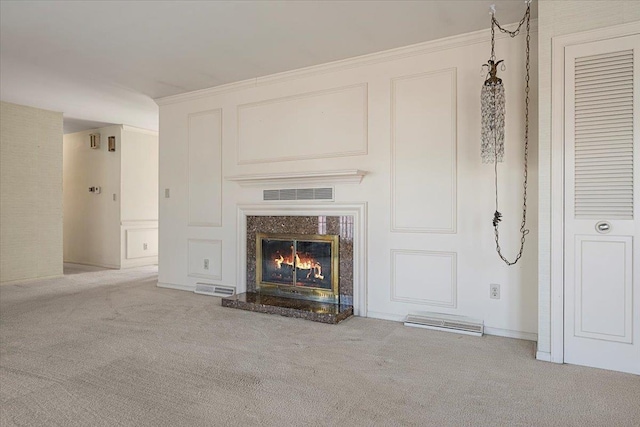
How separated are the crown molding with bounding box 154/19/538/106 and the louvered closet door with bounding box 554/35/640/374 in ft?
2.58

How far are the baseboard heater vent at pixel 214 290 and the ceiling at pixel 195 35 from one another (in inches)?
92.6

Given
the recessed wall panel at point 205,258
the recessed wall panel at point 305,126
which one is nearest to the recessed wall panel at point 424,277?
the recessed wall panel at point 305,126

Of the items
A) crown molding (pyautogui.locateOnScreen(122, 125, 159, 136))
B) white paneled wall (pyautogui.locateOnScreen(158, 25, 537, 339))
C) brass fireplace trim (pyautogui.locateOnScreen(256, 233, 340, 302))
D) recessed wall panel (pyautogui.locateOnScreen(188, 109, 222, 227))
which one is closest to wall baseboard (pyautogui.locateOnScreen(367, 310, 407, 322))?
white paneled wall (pyautogui.locateOnScreen(158, 25, 537, 339))

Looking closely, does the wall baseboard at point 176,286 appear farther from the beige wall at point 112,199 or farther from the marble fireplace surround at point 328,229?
the beige wall at point 112,199

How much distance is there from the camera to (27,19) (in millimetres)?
3107

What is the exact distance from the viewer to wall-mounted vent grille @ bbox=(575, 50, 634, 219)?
2.49m

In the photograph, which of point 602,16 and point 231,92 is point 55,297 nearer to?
point 231,92

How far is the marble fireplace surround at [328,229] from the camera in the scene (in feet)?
12.6

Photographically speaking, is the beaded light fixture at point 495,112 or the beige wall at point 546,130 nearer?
the beige wall at point 546,130

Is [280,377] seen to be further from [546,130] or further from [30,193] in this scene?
[30,193]

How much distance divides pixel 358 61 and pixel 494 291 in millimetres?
2399

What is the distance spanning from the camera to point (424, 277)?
3.57 m

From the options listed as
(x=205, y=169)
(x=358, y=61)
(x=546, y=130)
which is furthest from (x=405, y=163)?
(x=205, y=169)

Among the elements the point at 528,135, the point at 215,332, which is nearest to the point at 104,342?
the point at 215,332
